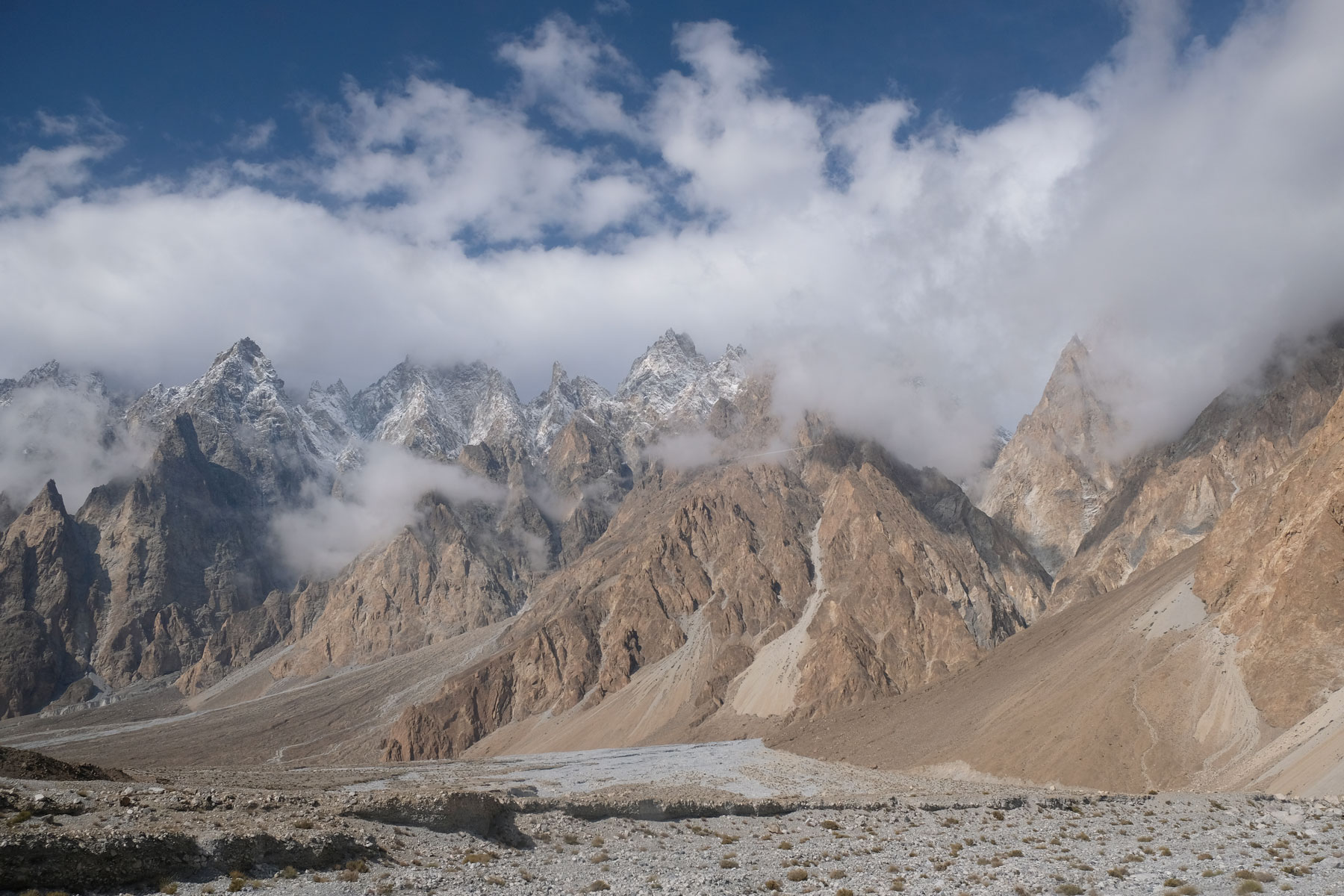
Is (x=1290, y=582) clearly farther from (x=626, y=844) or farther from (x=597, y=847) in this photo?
(x=597, y=847)

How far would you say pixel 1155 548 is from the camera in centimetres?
17988

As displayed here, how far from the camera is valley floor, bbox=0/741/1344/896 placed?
21.9m

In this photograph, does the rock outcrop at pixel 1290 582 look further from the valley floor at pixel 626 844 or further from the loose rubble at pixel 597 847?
the loose rubble at pixel 597 847

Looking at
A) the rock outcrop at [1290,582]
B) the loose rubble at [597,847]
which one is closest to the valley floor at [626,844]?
the loose rubble at [597,847]

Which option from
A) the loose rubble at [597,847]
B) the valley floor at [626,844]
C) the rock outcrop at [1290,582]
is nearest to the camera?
the loose rubble at [597,847]

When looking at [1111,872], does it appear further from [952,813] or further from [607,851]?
[952,813]

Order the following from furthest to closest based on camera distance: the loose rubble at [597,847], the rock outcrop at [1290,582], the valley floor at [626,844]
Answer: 1. the rock outcrop at [1290,582]
2. the valley floor at [626,844]
3. the loose rubble at [597,847]

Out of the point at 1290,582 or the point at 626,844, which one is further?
the point at 1290,582

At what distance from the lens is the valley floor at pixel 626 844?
21.9 m

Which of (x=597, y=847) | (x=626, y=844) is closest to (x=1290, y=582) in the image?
(x=626, y=844)

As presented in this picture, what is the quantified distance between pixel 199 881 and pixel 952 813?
3518 cm

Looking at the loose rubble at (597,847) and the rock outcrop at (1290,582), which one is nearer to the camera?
the loose rubble at (597,847)

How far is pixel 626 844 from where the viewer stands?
102ft

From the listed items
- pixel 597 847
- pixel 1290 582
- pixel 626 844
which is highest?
pixel 1290 582
